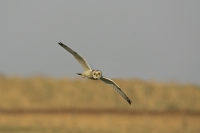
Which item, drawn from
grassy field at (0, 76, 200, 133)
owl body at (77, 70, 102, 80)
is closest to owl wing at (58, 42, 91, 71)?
owl body at (77, 70, 102, 80)

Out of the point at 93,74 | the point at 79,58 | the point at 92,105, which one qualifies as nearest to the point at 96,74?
the point at 93,74

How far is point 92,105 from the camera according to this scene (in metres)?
31.9

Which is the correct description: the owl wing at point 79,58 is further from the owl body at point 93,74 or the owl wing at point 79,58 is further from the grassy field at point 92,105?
the grassy field at point 92,105

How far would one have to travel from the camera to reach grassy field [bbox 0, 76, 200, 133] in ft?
91.1

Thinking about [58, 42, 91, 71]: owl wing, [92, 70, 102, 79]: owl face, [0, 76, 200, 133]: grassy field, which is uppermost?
[0, 76, 200, 133]: grassy field

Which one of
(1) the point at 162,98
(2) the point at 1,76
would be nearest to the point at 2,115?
(2) the point at 1,76

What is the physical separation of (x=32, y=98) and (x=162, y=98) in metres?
6.37

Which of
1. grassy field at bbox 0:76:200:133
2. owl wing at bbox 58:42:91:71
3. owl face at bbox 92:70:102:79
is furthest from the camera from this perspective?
grassy field at bbox 0:76:200:133

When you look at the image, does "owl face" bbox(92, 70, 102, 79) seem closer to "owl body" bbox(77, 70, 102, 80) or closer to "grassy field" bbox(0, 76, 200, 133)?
"owl body" bbox(77, 70, 102, 80)

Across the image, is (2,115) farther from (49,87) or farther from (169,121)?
(169,121)

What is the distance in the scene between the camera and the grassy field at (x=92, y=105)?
91.1ft

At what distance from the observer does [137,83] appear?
33.7 m

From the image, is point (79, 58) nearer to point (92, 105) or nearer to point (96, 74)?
point (96, 74)

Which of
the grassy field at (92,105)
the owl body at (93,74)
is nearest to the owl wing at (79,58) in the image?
the owl body at (93,74)
